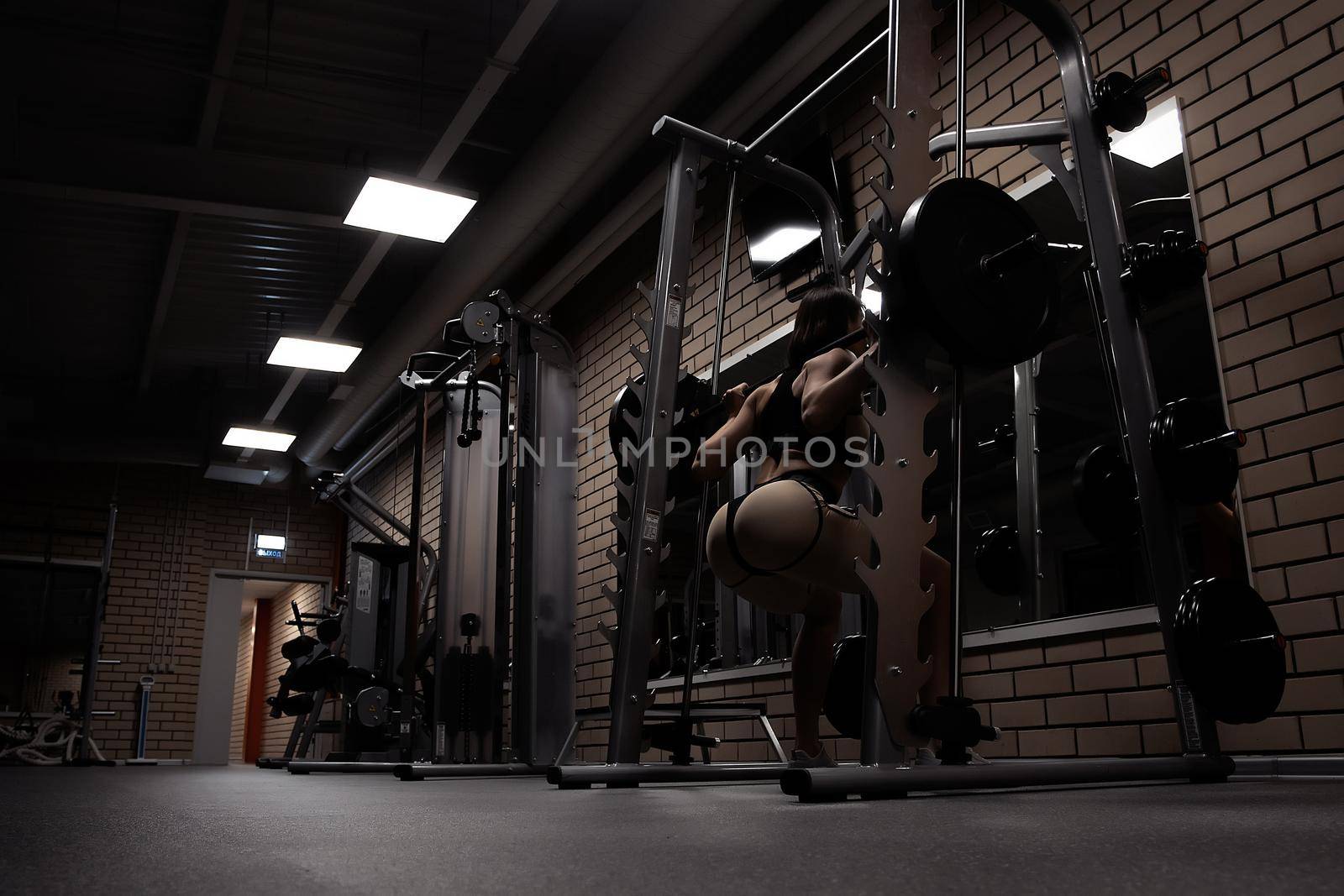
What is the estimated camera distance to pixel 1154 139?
134 inches

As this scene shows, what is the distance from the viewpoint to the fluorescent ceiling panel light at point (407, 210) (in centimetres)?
609

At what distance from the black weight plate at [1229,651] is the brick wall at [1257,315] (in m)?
0.73

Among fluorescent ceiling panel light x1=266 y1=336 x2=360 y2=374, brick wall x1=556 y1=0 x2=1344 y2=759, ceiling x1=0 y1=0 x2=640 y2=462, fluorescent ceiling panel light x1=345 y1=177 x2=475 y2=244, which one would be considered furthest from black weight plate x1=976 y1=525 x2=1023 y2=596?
fluorescent ceiling panel light x1=266 y1=336 x2=360 y2=374

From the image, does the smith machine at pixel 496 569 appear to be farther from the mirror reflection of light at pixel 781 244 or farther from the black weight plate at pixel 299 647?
the black weight plate at pixel 299 647

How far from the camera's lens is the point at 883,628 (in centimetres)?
200

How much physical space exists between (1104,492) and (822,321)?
926mm

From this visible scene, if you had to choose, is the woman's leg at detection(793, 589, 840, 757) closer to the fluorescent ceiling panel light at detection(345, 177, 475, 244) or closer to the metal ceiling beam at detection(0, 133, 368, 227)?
the fluorescent ceiling panel light at detection(345, 177, 475, 244)

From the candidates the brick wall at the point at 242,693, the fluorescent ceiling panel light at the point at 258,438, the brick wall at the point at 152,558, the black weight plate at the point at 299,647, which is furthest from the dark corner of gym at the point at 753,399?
the brick wall at the point at 242,693

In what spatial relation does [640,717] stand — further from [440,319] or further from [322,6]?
[440,319]

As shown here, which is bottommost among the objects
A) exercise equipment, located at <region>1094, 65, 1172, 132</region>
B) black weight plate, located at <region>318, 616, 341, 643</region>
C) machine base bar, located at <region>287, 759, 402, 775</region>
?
machine base bar, located at <region>287, 759, 402, 775</region>

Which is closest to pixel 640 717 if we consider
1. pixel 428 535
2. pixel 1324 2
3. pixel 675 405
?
→ pixel 675 405

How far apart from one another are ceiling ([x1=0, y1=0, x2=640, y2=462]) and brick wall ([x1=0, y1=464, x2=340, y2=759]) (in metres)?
3.15

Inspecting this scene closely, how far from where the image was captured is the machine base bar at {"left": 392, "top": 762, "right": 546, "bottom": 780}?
13.0ft

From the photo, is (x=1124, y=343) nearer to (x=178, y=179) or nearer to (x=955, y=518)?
(x=955, y=518)
